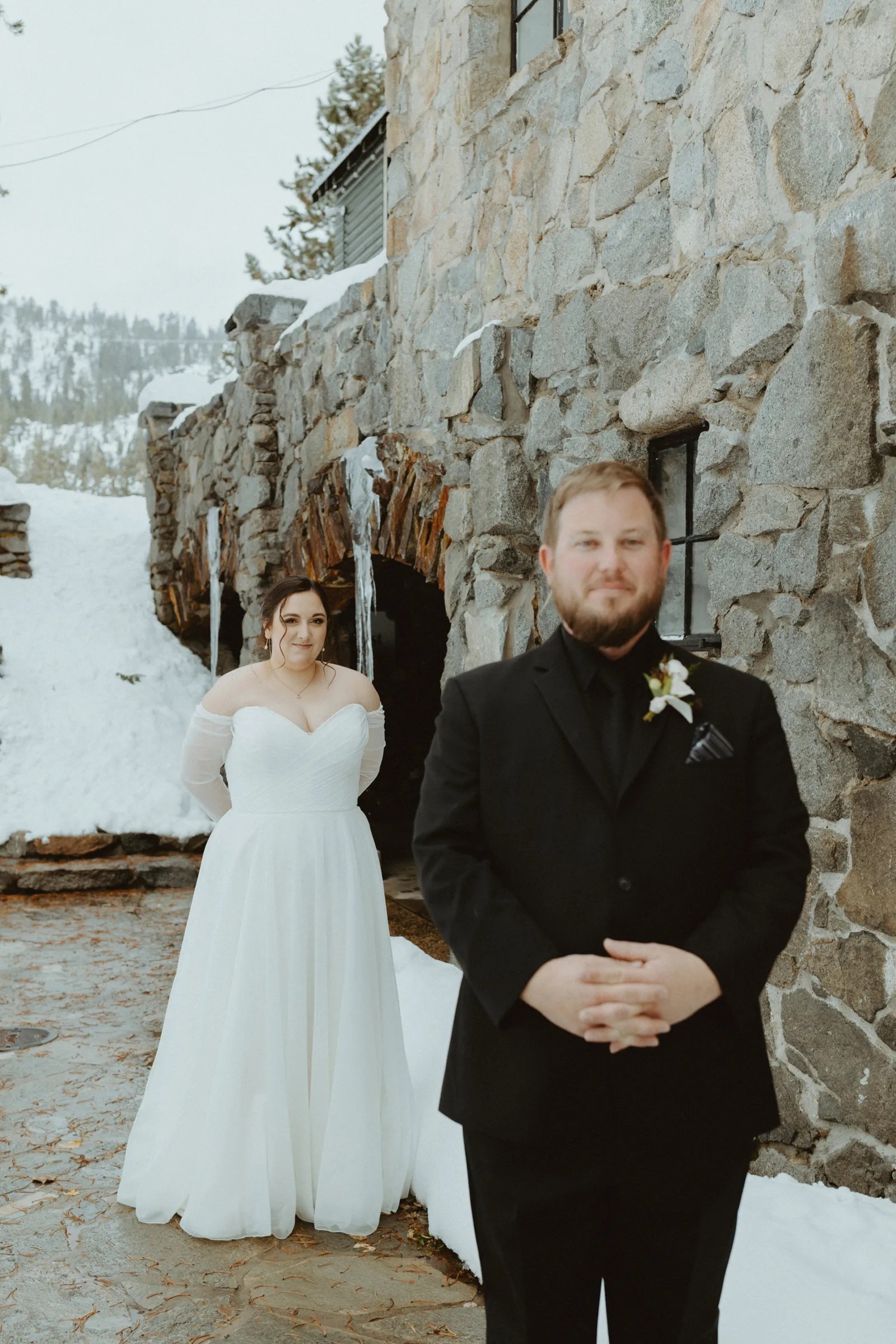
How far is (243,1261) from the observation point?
3.01 meters

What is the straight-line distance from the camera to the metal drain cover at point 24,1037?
508 cm

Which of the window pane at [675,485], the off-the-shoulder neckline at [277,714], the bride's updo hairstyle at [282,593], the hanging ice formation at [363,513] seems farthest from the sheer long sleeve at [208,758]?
the hanging ice formation at [363,513]

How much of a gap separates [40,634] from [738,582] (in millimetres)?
9656

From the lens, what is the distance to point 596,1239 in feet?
5.62

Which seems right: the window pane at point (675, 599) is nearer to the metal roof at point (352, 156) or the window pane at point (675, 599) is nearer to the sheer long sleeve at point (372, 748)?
the sheer long sleeve at point (372, 748)

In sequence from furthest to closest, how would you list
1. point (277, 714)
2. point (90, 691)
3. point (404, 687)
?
point (404, 687)
point (90, 691)
point (277, 714)

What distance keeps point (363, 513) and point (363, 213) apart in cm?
660

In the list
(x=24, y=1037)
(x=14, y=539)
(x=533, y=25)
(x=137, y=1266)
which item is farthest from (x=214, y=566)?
A: (x=137, y=1266)

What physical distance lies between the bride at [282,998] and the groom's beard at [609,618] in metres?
1.93

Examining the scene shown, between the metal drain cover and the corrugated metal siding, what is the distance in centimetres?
810

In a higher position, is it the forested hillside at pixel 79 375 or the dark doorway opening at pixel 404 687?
the forested hillside at pixel 79 375

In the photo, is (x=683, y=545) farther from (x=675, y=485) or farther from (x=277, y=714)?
(x=277, y=714)

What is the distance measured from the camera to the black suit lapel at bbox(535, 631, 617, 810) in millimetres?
1667

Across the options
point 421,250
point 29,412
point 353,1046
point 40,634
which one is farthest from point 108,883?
point 29,412
